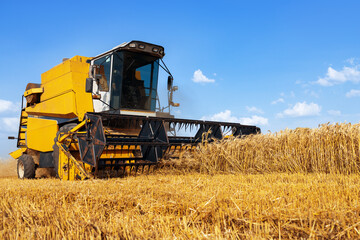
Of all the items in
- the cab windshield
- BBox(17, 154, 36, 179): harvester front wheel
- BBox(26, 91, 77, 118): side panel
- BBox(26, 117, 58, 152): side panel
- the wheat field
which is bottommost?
BBox(17, 154, 36, 179): harvester front wheel

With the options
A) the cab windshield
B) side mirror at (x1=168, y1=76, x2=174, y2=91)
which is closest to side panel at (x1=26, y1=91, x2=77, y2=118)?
the cab windshield

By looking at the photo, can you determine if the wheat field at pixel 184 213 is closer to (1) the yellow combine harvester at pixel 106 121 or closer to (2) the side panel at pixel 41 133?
(1) the yellow combine harvester at pixel 106 121

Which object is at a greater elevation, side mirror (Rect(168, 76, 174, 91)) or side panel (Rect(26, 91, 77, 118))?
side mirror (Rect(168, 76, 174, 91))

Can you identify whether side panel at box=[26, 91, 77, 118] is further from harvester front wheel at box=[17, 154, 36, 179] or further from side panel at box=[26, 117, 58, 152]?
harvester front wheel at box=[17, 154, 36, 179]

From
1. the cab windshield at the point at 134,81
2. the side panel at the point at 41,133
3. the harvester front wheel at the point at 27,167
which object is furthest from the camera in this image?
the harvester front wheel at the point at 27,167

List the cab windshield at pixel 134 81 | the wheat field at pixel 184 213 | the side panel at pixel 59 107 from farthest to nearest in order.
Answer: the side panel at pixel 59 107 < the cab windshield at pixel 134 81 < the wheat field at pixel 184 213

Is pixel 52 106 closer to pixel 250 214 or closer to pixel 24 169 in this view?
pixel 24 169

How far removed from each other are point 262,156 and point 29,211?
4.26 m

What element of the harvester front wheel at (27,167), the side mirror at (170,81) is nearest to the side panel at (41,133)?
the harvester front wheel at (27,167)

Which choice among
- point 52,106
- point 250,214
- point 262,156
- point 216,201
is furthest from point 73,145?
point 250,214

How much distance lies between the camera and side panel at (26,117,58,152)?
26.7 feet

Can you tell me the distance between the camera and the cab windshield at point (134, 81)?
7.45 metres

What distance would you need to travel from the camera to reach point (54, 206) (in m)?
2.93

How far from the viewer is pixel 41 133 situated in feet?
28.5
